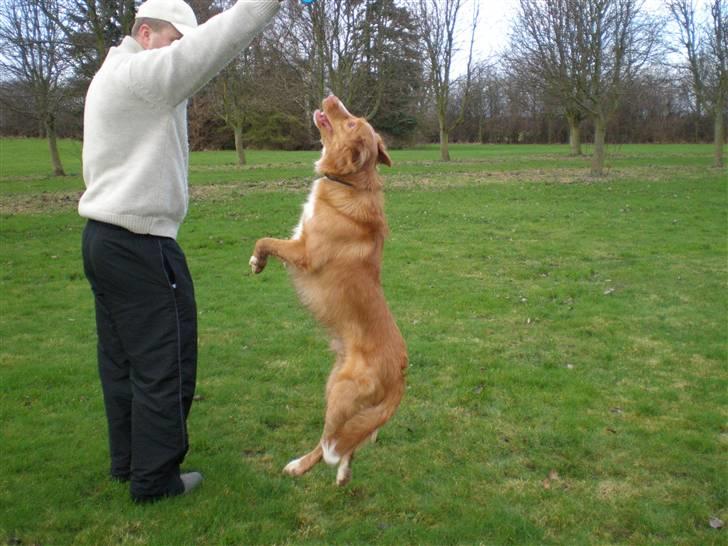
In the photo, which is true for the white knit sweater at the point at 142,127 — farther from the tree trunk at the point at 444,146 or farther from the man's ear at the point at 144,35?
the tree trunk at the point at 444,146

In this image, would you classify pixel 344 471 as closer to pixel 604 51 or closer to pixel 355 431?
pixel 355 431

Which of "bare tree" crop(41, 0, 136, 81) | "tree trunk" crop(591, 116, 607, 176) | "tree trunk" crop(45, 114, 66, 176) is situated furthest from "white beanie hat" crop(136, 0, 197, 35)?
"tree trunk" crop(45, 114, 66, 176)

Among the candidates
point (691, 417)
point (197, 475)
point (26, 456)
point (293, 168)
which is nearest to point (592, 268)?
point (691, 417)

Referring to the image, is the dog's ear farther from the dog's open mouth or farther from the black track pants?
the black track pants

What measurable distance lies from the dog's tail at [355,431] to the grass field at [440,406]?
0.41m

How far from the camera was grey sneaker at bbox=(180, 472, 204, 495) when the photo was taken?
402 centimetres

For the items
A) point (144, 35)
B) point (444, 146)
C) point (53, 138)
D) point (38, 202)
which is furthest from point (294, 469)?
point (444, 146)

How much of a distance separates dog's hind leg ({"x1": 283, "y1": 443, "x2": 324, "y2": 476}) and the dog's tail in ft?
0.83

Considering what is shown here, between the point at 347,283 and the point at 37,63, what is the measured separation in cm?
2540

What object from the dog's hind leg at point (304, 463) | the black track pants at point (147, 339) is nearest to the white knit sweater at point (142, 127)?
the black track pants at point (147, 339)

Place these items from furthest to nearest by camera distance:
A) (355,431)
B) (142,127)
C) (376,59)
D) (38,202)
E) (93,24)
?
1. (376,59)
2. (93,24)
3. (38,202)
4. (355,431)
5. (142,127)

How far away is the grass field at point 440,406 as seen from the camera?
12.4 feet

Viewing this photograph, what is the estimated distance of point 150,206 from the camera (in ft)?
11.5

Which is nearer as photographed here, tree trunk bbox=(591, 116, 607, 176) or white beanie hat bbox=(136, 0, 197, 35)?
white beanie hat bbox=(136, 0, 197, 35)
